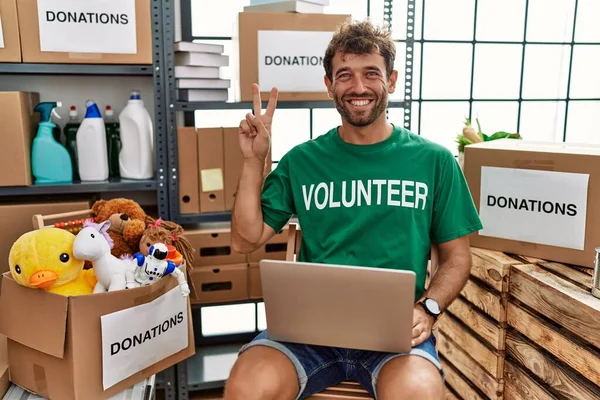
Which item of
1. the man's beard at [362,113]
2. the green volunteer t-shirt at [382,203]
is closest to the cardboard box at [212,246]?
the green volunteer t-shirt at [382,203]

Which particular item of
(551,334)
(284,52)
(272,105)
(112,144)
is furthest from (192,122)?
(551,334)

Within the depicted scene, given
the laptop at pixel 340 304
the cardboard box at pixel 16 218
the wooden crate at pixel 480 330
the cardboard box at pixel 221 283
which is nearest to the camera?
the laptop at pixel 340 304

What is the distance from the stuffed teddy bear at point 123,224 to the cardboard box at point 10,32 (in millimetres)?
628

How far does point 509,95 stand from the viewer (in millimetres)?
3148

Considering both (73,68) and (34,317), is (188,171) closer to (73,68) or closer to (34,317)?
(73,68)

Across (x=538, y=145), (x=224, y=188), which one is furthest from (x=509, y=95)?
(x=224, y=188)

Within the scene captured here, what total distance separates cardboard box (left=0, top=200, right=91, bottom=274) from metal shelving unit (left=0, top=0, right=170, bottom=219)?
6 centimetres

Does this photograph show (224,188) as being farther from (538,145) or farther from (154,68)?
(538,145)

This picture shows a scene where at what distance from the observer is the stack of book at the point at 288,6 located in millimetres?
2244

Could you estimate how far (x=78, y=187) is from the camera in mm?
2176

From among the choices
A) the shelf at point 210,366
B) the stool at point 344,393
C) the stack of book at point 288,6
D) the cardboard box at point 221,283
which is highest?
the stack of book at point 288,6

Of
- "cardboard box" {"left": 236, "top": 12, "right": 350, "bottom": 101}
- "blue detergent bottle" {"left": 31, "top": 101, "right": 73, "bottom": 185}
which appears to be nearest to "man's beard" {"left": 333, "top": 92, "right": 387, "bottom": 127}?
"cardboard box" {"left": 236, "top": 12, "right": 350, "bottom": 101}

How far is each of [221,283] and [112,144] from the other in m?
0.74

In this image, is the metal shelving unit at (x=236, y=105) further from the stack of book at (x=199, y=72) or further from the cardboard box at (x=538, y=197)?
the cardboard box at (x=538, y=197)
